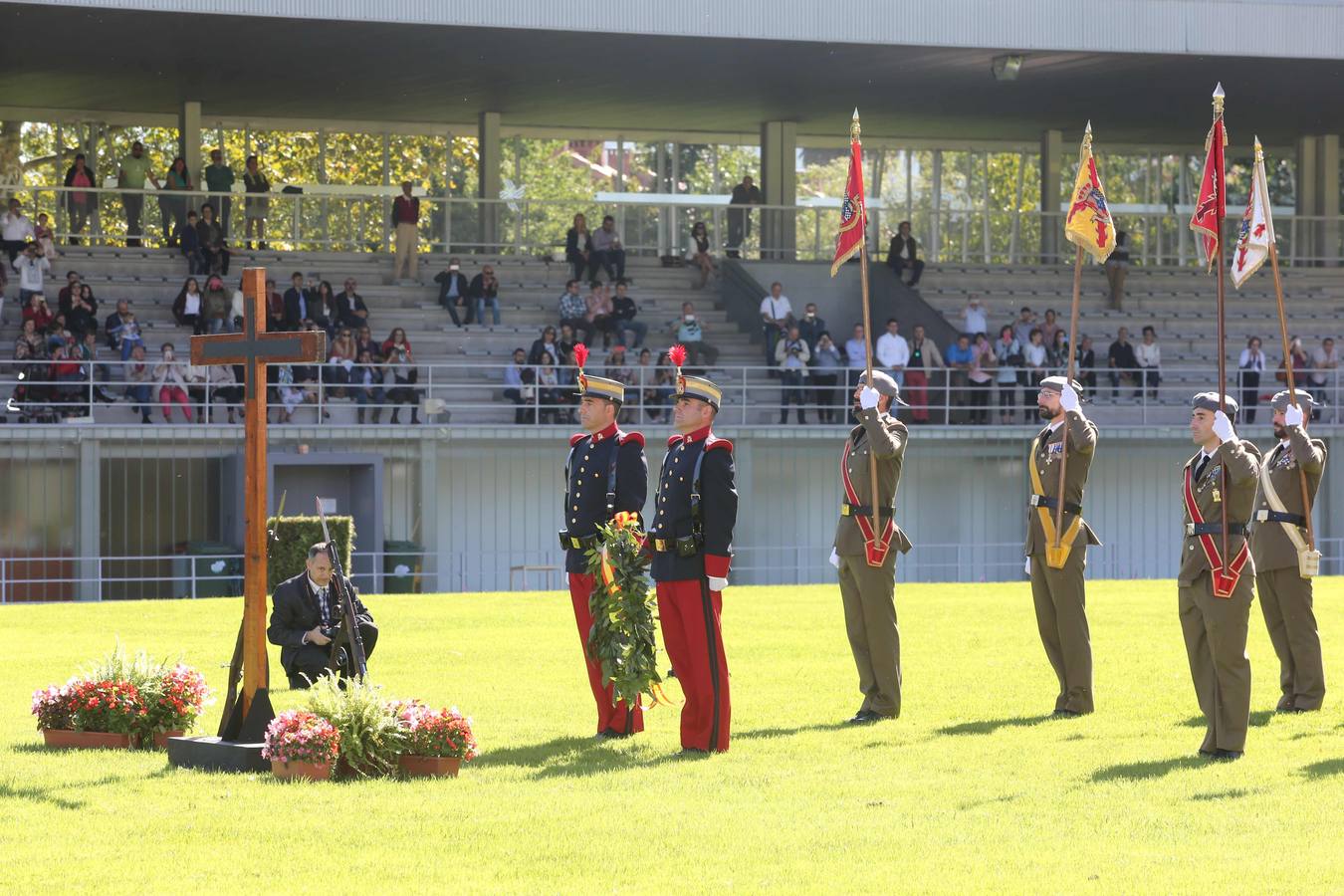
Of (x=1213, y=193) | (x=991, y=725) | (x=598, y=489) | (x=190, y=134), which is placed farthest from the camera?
(x=190, y=134)

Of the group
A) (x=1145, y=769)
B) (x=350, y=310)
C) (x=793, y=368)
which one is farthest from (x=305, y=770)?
(x=793, y=368)

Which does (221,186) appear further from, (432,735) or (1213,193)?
(432,735)

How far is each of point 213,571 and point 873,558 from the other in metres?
14.6

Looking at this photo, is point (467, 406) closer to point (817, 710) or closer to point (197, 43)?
point (197, 43)

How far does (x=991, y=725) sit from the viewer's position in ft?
39.8

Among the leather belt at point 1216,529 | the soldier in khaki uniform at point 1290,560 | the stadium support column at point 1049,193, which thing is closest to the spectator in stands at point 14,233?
the stadium support column at point 1049,193

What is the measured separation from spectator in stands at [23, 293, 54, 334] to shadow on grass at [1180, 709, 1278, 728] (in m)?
19.3

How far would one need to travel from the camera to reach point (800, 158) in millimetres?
40594

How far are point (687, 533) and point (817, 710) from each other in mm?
2282

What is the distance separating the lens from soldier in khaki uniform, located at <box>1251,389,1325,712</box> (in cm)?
1280

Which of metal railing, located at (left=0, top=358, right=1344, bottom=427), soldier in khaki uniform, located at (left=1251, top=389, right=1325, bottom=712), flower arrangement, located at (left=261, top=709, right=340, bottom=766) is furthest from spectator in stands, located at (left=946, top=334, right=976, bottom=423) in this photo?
flower arrangement, located at (left=261, top=709, right=340, bottom=766)

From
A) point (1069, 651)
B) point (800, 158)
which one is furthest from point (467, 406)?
point (1069, 651)

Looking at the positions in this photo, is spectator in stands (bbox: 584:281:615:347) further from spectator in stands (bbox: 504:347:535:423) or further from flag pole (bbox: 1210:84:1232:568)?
flag pole (bbox: 1210:84:1232:568)

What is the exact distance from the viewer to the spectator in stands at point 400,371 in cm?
2841
